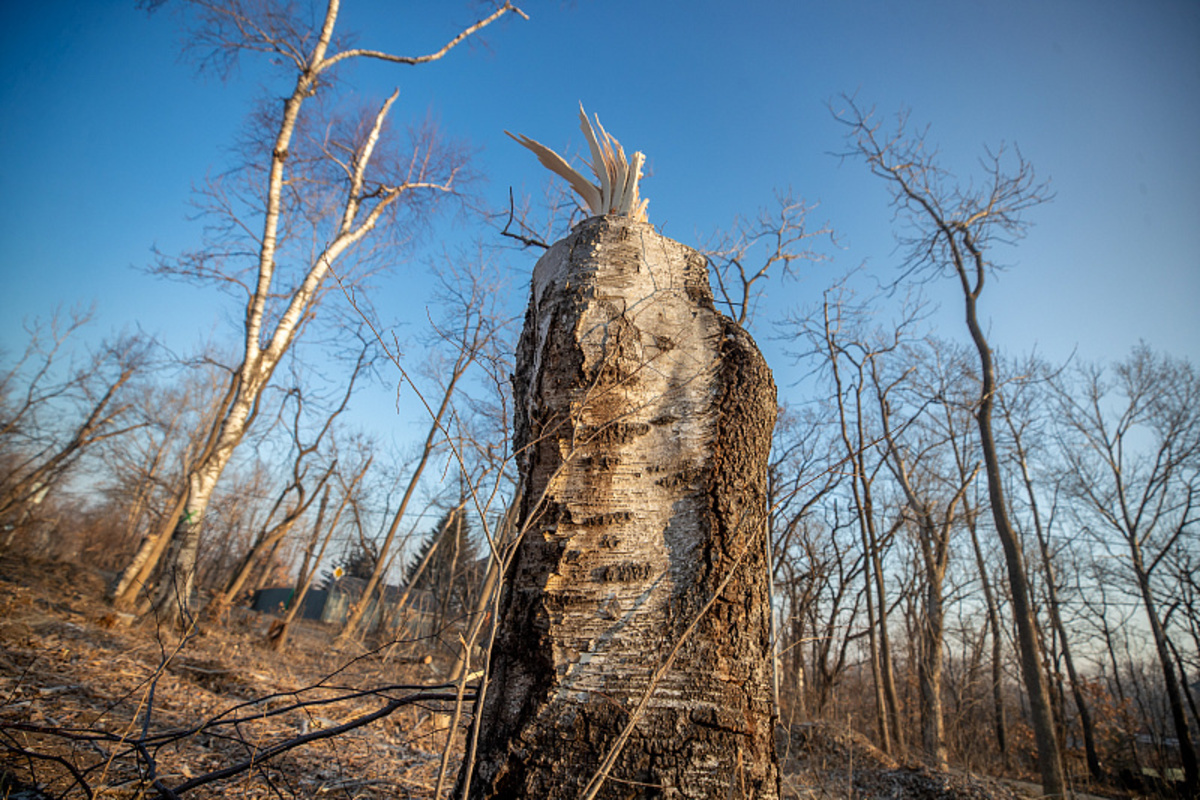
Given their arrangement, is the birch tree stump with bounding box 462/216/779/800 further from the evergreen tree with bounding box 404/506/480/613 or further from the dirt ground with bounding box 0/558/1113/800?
the evergreen tree with bounding box 404/506/480/613

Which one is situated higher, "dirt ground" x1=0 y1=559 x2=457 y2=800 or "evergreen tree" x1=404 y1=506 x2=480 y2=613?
"evergreen tree" x1=404 y1=506 x2=480 y2=613


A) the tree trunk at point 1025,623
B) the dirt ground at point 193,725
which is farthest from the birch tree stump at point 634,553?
the tree trunk at point 1025,623

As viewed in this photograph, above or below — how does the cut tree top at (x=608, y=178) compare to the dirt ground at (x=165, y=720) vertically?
above

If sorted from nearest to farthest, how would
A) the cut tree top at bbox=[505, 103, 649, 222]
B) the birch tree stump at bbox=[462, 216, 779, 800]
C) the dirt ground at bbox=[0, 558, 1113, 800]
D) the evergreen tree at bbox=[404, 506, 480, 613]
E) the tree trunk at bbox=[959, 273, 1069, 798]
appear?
the birch tree stump at bbox=[462, 216, 779, 800] → the dirt ground at bbox=[0, 558, 1113, 800] → the cut tree top at bbox=[505, 103, 649, 222] → the tree trunk at bbox=[959, 273, 1069, 798] → the evergreen tree at bbox=[404, 506, 480, 613]

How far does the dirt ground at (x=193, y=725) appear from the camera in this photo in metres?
1.64

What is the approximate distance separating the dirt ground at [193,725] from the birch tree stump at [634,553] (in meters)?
0.35

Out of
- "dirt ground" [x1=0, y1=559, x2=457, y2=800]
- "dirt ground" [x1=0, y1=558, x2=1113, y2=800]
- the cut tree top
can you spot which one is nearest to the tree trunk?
"dirt ground" [x1=0, y1=558, x2=1113, y2=800]

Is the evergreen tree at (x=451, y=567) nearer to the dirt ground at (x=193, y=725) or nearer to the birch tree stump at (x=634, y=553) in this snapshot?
the dirt ground at (x=193, y=725)

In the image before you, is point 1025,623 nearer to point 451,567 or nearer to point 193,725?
point 193,725

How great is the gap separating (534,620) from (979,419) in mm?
7932

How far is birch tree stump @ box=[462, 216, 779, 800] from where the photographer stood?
1.08 meters

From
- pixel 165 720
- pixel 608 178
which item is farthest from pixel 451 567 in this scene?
pixel 608 178

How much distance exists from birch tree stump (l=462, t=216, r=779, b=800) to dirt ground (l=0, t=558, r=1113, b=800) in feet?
1.13

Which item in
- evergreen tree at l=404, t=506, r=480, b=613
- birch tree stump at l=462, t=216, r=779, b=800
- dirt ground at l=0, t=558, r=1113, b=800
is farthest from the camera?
evergreen tree at l=404, t=506, r=480, b=613
